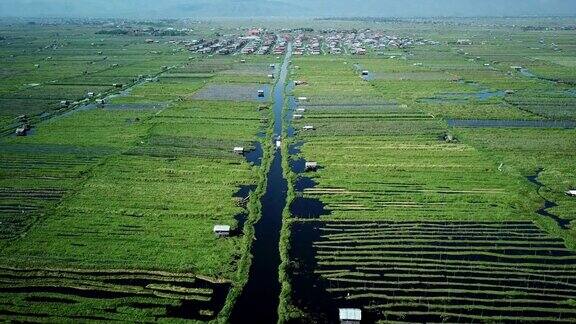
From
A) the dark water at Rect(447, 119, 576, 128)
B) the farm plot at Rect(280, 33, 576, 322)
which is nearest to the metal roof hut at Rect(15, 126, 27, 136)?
the farm plot at Rect(280, 33, 576, 322)

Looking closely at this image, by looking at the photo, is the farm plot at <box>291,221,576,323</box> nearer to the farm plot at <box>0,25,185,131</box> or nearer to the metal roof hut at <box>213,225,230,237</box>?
the metal roof hut at <box>213,225,230,237</box>

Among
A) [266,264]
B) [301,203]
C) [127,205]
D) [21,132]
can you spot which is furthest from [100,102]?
[266,264]

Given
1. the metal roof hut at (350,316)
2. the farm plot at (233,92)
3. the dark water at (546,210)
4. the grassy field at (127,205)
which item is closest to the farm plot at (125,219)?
the grassy field at (127,205)

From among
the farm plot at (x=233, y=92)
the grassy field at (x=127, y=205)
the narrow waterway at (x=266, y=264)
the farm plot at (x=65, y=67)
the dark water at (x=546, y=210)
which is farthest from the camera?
the farm plot at (x=233, y=92)

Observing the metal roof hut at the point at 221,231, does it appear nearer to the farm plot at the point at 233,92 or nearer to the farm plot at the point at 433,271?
the farm plot at the point at 433,271

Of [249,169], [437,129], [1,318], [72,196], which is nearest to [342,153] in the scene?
[249,169]

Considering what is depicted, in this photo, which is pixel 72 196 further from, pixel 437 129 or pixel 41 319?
pixel 437 129
